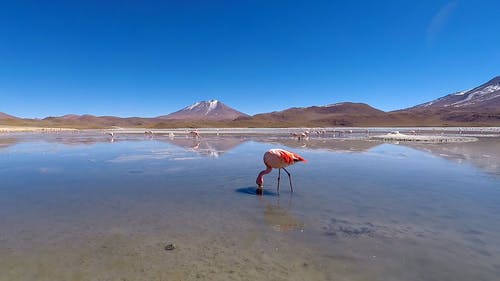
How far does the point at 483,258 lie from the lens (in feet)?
17.0

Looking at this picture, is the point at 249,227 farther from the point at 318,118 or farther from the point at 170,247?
the point at 318,118

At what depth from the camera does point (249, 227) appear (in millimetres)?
6707

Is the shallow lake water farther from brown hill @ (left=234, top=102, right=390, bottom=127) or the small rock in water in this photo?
brown hill @ (left=234, top=102, right=390, bottom=127)

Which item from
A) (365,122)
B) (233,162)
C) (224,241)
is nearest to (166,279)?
(224,241)

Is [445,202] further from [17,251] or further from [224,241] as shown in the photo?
[17,251]

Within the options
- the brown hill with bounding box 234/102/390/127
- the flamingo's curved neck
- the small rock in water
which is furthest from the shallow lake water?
the brown hill with bounding box 234/102/390/127

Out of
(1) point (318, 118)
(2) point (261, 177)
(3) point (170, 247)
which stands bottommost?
(3) point (170, 247)

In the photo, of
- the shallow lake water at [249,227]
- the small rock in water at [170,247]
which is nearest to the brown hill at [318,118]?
the shallow lake water at [249,227]

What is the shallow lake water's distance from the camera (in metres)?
4.88

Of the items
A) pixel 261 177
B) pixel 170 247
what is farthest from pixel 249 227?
pixel 261 177

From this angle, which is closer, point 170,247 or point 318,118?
point 170,247

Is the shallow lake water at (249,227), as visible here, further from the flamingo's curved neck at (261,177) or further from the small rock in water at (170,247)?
the flamingo's curved neck at (261,177)

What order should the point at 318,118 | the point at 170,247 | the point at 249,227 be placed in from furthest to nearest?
the point at 318,118 → the point at 249,227 → the point at 170,247

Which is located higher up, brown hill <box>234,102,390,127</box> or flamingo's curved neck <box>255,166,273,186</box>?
brown hill <box>234,102,390,127</box>
